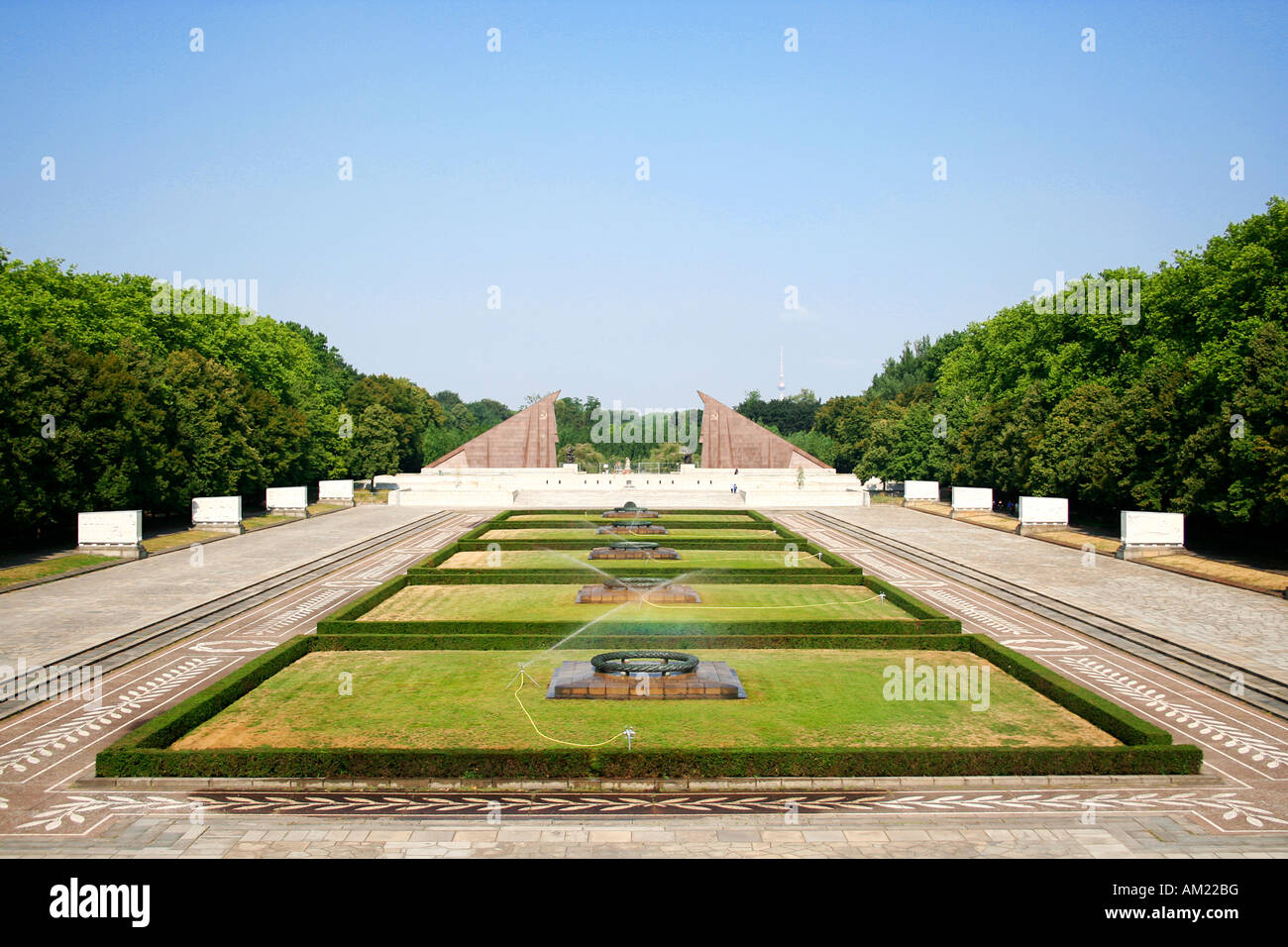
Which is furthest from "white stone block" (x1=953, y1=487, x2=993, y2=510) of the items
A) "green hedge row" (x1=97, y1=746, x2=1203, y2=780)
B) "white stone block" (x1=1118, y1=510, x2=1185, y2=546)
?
"green hedge row" (x1=97, y1=746, x2=1203, y2=780)

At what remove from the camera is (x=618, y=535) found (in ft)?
116

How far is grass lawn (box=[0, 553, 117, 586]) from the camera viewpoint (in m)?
25.4

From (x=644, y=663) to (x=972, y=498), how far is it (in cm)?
3563

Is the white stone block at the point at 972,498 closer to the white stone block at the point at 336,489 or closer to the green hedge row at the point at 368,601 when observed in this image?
the green hedge row at the point at 368,601

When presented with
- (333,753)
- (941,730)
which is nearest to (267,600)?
(333,753)

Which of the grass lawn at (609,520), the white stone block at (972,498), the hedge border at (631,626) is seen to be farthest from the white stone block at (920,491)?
the hedge border at (631,626)

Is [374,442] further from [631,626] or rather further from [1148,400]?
[631,626]

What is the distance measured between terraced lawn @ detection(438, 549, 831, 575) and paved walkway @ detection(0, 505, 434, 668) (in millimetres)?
5541

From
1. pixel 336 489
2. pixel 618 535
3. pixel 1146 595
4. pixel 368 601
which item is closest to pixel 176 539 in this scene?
pixel 618 535

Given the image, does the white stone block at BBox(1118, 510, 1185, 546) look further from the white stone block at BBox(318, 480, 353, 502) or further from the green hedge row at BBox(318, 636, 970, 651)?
the white stone block at BBox(318, 480, 353, 502)

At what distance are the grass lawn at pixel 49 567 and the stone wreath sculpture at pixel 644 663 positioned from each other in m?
18.9

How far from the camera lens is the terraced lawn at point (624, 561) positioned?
27312 mm

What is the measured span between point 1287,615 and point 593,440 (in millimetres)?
82797
